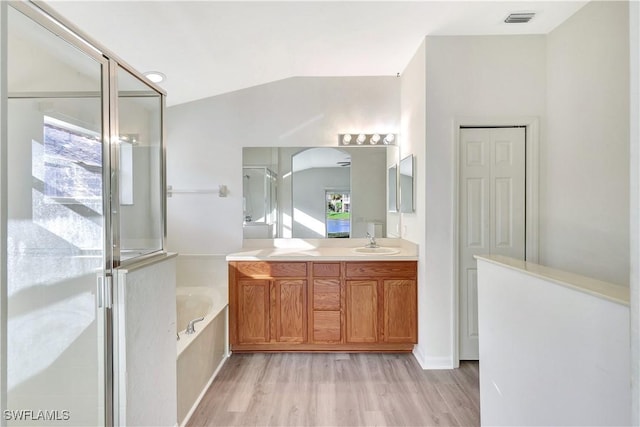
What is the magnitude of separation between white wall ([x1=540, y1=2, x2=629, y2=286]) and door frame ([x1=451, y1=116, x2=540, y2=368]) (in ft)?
0.19

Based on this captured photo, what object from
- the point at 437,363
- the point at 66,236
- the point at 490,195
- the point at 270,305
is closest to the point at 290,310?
the point at 270,305

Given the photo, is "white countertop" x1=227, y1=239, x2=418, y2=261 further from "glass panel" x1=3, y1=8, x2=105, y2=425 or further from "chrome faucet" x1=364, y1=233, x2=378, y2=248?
"glass panel" x1=3, y1=8, x2=105, y2=425

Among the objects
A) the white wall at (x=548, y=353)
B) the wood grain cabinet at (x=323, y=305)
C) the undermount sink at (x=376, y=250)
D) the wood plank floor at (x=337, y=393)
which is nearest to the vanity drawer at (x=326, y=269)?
the wood grain cabinet at (x=323, y=305)

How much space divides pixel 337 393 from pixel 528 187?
7.22 feet

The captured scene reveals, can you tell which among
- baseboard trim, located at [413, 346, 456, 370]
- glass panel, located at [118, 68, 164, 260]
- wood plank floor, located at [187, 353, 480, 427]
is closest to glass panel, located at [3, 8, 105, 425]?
glass panel, located at [118, 68, 164, 260]

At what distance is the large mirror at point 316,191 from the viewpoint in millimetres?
3318

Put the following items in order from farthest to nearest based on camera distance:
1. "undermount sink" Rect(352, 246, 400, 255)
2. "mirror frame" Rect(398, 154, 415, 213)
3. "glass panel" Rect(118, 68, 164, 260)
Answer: "undermount sink" Rect(352, 246, 400, 255), "mirror frame" Rect(398, 154, 415, 213), "glass panel" Rect(118, 68, 164, 260)

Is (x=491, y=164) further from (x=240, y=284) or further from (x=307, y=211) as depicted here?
(x=240, y=284)

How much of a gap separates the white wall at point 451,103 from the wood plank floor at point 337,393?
0.30 metres

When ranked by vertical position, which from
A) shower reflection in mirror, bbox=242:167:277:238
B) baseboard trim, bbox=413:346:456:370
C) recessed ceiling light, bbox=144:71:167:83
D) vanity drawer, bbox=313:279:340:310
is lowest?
baseboard trim, bbox=413:346:456:370

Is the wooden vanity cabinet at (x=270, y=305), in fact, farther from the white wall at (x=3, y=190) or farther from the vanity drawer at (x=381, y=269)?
the white wall at (x=3, y=190)

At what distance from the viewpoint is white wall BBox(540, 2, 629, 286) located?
1914mm

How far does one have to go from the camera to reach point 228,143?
332cm

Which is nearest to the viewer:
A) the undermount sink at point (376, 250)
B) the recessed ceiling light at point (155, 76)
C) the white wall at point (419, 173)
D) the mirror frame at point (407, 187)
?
the recessed ceiling light at point (155, 76)
